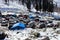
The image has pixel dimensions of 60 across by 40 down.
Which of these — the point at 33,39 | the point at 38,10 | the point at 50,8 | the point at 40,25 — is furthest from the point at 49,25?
the point at 38,10

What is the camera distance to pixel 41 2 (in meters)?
35.7

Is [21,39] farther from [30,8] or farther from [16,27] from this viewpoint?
[30,8]

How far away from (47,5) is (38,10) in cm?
335

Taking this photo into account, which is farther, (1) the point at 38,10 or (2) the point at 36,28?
(1) the point at 38,10

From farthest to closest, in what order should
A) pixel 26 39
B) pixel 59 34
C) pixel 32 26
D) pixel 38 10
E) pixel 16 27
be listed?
pixel 38 10 → pixel 32 26 → pixel 16 27 → pixel 59 34 → pixel 26 39

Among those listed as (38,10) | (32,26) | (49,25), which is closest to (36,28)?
(32,26)

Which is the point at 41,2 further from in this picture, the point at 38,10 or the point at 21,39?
the point at 21,39

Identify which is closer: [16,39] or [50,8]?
[16,39]

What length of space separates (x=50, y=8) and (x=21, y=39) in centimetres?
1812

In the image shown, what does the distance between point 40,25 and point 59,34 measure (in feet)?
12.9

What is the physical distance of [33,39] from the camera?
44.3 feet

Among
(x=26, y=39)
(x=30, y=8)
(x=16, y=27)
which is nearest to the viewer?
(x=26, y=39)

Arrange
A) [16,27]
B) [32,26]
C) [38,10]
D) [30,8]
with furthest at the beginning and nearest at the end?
[30,8] → [38,10] → [32,26] → [16,27]

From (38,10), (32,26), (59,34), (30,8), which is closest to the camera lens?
(59,34)
